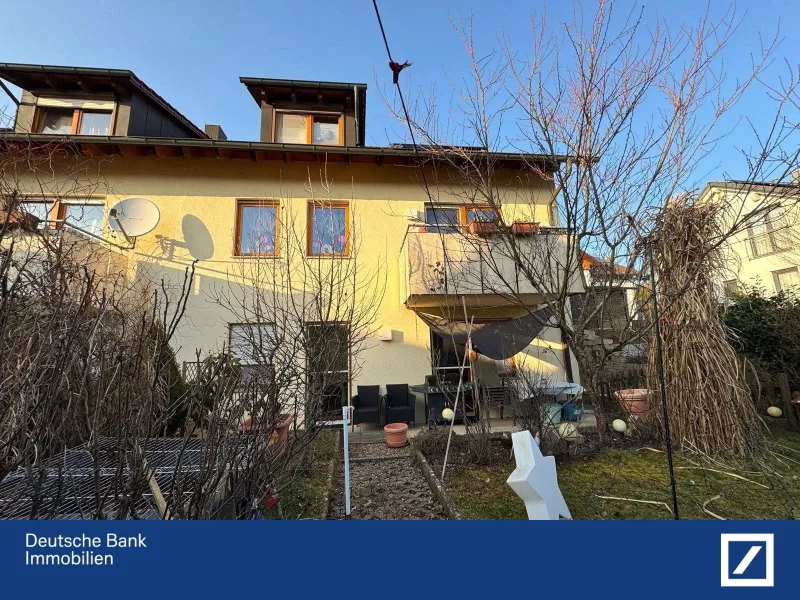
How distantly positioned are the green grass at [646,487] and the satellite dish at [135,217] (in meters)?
9.95

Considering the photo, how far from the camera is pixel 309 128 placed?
12.0 meters

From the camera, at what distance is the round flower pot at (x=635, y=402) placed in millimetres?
7434

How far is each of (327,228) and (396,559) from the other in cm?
999

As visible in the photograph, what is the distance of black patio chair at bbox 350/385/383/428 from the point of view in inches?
376

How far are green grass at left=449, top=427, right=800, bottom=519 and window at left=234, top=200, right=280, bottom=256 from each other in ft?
27.7

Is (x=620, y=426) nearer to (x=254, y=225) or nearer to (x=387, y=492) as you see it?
(x=387, y=492)

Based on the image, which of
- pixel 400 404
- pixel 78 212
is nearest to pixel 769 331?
pixel 400 404

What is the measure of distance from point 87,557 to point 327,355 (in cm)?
370

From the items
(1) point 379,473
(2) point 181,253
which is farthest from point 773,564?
(2) point 181,253

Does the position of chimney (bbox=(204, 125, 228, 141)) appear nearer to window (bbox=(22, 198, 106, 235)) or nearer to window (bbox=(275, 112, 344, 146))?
window (bbox=(275, 112, 344, 146))

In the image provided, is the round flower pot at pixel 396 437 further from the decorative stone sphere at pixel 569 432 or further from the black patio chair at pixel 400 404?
the decorative stone sphere at pixel 569 432

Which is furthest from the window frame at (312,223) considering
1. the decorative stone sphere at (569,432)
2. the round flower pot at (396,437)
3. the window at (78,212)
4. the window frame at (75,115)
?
the decorative stone sphere at (569,432)

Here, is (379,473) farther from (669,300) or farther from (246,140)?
(246,140)

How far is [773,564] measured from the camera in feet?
7.06
